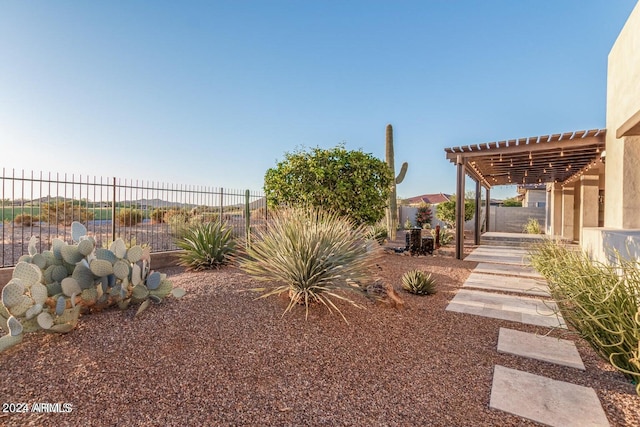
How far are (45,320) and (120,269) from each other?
0.74 m

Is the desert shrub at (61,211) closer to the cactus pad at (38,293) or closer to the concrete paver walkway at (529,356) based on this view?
the cactus pad at (38,293)

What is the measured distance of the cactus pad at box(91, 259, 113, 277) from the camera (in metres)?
3.01

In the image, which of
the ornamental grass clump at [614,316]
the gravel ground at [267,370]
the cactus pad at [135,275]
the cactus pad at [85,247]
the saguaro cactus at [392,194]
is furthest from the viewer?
the saguaro cactus at [392,194]

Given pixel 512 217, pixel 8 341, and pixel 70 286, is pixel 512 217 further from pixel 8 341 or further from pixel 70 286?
pixel 8 341

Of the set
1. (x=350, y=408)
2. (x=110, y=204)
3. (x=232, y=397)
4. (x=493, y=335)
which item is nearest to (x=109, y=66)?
(x=110, y=204)

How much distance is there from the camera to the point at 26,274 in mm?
2648

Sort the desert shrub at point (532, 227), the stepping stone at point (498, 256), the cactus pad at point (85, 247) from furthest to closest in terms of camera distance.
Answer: the desert shrub at point (532, 227)
the stepping stone at point (498, 256)
the cactus pad at point (85, 247)

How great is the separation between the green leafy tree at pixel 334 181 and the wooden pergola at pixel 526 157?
2565 mm

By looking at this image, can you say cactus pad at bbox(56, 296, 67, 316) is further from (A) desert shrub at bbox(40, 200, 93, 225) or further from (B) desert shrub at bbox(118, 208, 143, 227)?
(A) desert shrub at bbox(40, 200, 93, 225)

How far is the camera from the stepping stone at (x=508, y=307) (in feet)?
12.2

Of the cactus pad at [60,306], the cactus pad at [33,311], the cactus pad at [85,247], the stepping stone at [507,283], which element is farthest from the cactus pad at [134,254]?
the stepping stone at [507,283]

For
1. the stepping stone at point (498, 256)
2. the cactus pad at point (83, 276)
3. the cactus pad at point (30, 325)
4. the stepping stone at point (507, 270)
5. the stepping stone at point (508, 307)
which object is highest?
the cactus pad at point (83, 276)

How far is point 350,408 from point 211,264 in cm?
478

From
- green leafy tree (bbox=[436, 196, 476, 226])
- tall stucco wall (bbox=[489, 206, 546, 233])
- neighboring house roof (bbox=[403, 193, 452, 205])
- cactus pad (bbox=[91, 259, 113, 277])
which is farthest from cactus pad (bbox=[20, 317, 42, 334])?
neighboring house roof (bbox=[403, 193, 452, 205])
